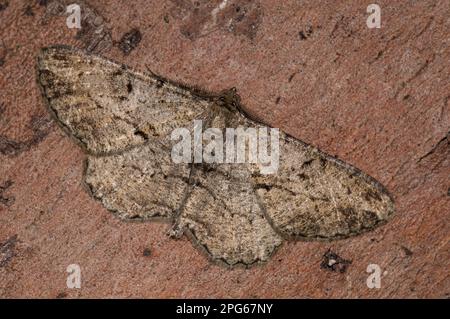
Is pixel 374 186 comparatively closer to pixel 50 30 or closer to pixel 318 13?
pixel 318 13

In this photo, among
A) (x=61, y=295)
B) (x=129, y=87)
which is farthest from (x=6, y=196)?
(x=129, y=87)

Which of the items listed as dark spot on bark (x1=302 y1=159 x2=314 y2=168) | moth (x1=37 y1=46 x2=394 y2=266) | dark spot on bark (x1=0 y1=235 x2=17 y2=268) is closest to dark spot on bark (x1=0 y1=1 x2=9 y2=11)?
moth (x1=37 y1=46 x2=394 y2=266)

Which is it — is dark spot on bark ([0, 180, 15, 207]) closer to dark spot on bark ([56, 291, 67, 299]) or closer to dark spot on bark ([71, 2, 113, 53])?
dark spot on bark ([56, 291, 67, 299])

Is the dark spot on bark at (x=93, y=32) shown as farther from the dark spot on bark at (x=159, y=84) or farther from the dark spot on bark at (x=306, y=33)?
the dark spot on bark at (x=306, y=33)

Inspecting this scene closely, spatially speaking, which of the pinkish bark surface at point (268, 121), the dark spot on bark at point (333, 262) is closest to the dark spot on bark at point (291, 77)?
the pinkish bark surface at point (268, 121)

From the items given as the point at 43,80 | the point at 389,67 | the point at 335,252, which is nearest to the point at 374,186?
the point at 335,252

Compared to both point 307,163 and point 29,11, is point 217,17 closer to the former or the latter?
point 307,163

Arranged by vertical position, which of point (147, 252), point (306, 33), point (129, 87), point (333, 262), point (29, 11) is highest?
point (29, 11)
